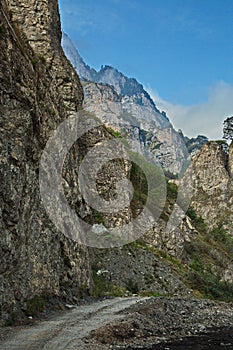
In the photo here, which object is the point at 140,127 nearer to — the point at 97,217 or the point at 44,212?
the point at 97,217

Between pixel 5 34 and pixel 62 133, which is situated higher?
pixel 5 34

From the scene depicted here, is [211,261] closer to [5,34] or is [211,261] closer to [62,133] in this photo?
[62,133]

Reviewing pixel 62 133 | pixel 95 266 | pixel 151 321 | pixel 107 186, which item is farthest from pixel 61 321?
pixel 107 186

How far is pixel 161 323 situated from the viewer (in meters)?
18.2

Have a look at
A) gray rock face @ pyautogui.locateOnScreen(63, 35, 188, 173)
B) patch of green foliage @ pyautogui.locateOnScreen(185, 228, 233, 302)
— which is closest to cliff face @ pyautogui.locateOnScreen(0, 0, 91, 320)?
patch of green foliage @ pyautogui.locateOnScreen(185, 228, 233, 302)

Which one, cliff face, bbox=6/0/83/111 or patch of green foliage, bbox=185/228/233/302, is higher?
cliff face, bbox=6/0/83/111

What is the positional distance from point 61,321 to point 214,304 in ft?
42.0

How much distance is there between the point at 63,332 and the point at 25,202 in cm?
683

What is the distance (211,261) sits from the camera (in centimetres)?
5853

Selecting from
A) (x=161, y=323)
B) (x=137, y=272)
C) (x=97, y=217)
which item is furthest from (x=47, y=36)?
(x=161, y=323)

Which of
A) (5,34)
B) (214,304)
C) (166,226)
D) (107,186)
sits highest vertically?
(5,34)

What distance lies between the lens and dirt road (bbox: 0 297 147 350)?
12363 millimetres

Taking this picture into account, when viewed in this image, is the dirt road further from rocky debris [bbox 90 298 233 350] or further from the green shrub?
the green shrub

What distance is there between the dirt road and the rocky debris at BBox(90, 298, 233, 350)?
0.66m
